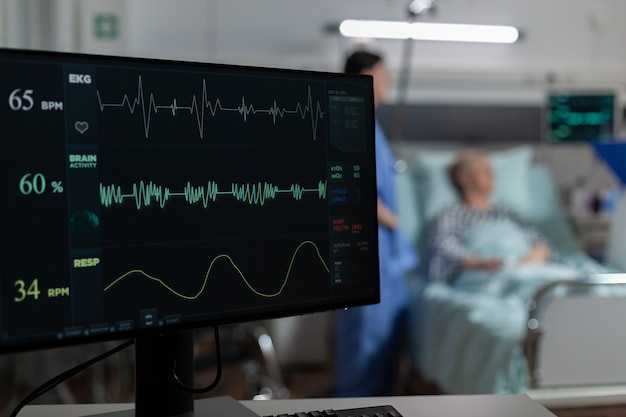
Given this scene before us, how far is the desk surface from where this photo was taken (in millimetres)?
1139

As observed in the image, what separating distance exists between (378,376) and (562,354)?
100 centimetres

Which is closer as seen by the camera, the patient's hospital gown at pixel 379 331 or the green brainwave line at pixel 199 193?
the green brainwave line at pixel 199 193

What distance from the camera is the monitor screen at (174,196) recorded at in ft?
2.97

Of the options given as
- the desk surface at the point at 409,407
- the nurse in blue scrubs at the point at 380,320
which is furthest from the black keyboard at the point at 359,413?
the nurse in blue scrubs at the point at 380,320

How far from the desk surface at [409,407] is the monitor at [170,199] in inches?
5.6

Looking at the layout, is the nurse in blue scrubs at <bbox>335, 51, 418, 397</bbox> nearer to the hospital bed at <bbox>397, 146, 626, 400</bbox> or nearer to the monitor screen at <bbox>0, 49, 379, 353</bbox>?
the hospital bed at <bbox>397, 146, 626, 400</bbox>

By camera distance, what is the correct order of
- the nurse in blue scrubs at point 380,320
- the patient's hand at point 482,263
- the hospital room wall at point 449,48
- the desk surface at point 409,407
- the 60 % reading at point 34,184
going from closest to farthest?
the 60 % reading at point 34,184
the desk surface at point 409,407
the nurse in blue scrubs at point 380,320
the patient's hand at point 482,263
the hospital room wall at point 449,48

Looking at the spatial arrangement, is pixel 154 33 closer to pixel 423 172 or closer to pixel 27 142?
pixel 423 172

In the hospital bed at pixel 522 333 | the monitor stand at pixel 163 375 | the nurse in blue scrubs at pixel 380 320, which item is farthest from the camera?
the nurse in blue scrubs at pixel 380 320

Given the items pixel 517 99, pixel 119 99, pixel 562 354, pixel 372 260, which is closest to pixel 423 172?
pixel 517 99

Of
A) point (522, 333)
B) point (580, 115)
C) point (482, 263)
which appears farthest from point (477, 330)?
point (580, 115)

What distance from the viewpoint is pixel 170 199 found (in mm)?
1013

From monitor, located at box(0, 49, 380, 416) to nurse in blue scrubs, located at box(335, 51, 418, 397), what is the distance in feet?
6.35

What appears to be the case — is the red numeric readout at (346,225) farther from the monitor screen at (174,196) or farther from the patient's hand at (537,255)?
the patient's hand at (537,255)
